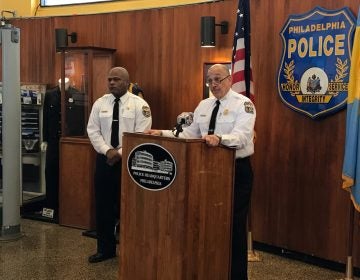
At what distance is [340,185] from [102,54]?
2.89 meters

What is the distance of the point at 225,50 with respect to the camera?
16.0 feet

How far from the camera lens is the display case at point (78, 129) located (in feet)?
17.2

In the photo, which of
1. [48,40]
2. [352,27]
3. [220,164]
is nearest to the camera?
[220,164]

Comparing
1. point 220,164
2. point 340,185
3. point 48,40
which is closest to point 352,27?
point 340,185

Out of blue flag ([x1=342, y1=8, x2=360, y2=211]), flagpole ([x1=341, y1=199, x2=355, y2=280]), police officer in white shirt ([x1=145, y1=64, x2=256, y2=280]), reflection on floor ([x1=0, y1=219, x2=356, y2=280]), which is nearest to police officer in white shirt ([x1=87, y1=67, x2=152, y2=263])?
reflection on floor ([x1=0, y1=219, x2=356, y2=280])

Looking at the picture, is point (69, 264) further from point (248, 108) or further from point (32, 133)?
point (32, 133)

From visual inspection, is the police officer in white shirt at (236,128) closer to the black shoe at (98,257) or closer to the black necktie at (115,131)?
the black necktie at (115,131)

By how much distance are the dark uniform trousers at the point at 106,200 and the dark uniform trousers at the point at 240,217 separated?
128cm

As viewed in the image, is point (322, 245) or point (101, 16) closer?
point (322, 245)

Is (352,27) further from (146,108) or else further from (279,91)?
(146,108)

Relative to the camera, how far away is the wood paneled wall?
13.6 feet

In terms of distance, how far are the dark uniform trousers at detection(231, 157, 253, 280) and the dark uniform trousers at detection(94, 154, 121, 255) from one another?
1277 mm

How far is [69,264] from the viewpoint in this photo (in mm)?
4156

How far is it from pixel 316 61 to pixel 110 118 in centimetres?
178
